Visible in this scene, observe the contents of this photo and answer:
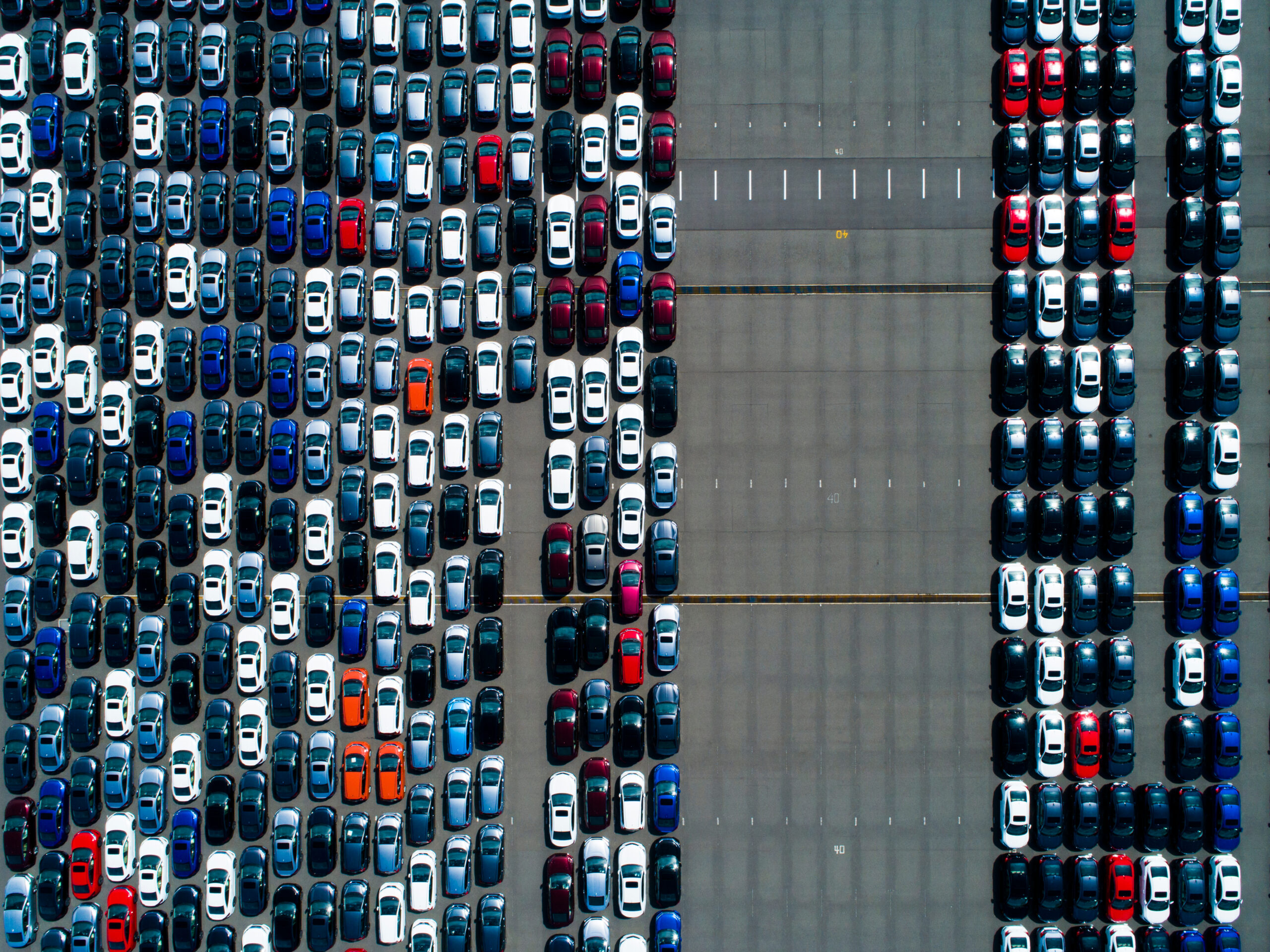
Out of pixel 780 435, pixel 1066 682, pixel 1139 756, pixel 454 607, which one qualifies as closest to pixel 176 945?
pixel 454 607

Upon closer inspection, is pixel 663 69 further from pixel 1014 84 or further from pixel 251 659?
pixel 251 659

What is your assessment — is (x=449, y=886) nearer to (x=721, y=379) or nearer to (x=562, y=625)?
(x=562, y=625)

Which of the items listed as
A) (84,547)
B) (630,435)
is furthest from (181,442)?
(630,435)

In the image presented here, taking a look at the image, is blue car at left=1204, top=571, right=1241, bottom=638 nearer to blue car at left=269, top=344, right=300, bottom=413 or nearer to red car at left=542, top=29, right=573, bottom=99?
blue car at left=269, top=344, right=300, bottom=413

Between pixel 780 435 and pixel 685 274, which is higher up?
pixel 685 274

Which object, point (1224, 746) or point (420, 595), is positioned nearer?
point (1224, 746)

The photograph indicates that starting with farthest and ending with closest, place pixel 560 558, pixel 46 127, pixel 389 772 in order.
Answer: pixel 46 127 < pixel 389 772 < pixel 560 558

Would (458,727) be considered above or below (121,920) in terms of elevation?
above

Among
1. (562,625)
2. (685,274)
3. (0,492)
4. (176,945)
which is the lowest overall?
(176,945)
